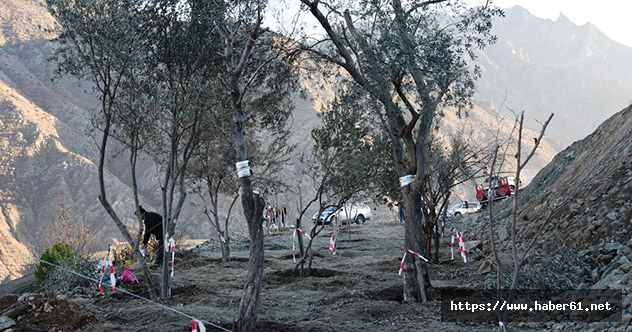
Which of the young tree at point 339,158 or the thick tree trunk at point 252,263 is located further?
the young tree at point 339,158

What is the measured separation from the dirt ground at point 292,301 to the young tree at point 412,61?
4.77 feet

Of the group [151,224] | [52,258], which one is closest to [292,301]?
[151,224]

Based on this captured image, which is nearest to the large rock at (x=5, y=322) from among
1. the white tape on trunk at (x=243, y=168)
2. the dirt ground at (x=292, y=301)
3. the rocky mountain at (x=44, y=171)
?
the dirt ground at (x=292, y=301)

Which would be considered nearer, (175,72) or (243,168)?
(243,168)

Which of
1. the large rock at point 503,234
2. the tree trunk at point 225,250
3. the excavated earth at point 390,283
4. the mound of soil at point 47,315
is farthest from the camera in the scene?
the tree trunk at point 225,250

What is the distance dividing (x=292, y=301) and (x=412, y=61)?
19.0 feet

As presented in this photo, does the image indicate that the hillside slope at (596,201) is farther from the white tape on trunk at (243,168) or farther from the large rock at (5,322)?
the large rock at (5,322)

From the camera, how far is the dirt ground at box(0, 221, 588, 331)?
10242 millimetres

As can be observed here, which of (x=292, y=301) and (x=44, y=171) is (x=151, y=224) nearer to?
(x=292, y=301)

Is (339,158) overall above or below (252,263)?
above

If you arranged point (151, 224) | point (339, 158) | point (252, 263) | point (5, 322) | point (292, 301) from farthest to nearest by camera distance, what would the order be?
point (151, 224), point (339, 158), point (292, 301), point (5, 322), point (252, 263)

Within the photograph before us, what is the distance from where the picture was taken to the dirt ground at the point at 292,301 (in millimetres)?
10242

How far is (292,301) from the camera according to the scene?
518 inches

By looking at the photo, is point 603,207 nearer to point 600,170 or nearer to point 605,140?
point 600,170
